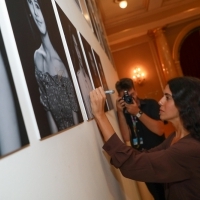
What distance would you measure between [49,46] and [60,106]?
0.59 feet

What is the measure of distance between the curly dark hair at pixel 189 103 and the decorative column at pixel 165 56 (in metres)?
6.05

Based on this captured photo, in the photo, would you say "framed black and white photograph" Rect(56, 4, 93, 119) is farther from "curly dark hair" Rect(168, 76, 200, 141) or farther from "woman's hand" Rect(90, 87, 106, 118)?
"curly dark hair" Rect(168, 76, 200, 141)

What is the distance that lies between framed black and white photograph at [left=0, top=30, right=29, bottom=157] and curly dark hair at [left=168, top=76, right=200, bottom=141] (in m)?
0.91

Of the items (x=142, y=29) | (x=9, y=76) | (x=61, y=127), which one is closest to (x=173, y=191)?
(x=61, y=127)

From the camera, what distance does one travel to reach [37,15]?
0.75 meters

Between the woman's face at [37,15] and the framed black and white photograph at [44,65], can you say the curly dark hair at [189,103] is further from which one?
the woman's face at [37,15]

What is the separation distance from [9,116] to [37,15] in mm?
378

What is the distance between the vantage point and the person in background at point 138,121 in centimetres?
211

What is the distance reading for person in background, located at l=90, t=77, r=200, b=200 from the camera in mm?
1077

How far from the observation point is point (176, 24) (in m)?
7.47

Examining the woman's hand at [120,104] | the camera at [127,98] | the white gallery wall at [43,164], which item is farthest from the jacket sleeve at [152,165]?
the woman's hand at [120,104]

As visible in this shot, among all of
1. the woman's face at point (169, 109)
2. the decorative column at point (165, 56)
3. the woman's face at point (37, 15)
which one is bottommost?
the woman's face at point (169, 109)

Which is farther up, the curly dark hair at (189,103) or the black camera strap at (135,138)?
the curly dark hair at (189,103)

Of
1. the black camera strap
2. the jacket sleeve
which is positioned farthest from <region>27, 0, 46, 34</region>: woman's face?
the black camera strap
